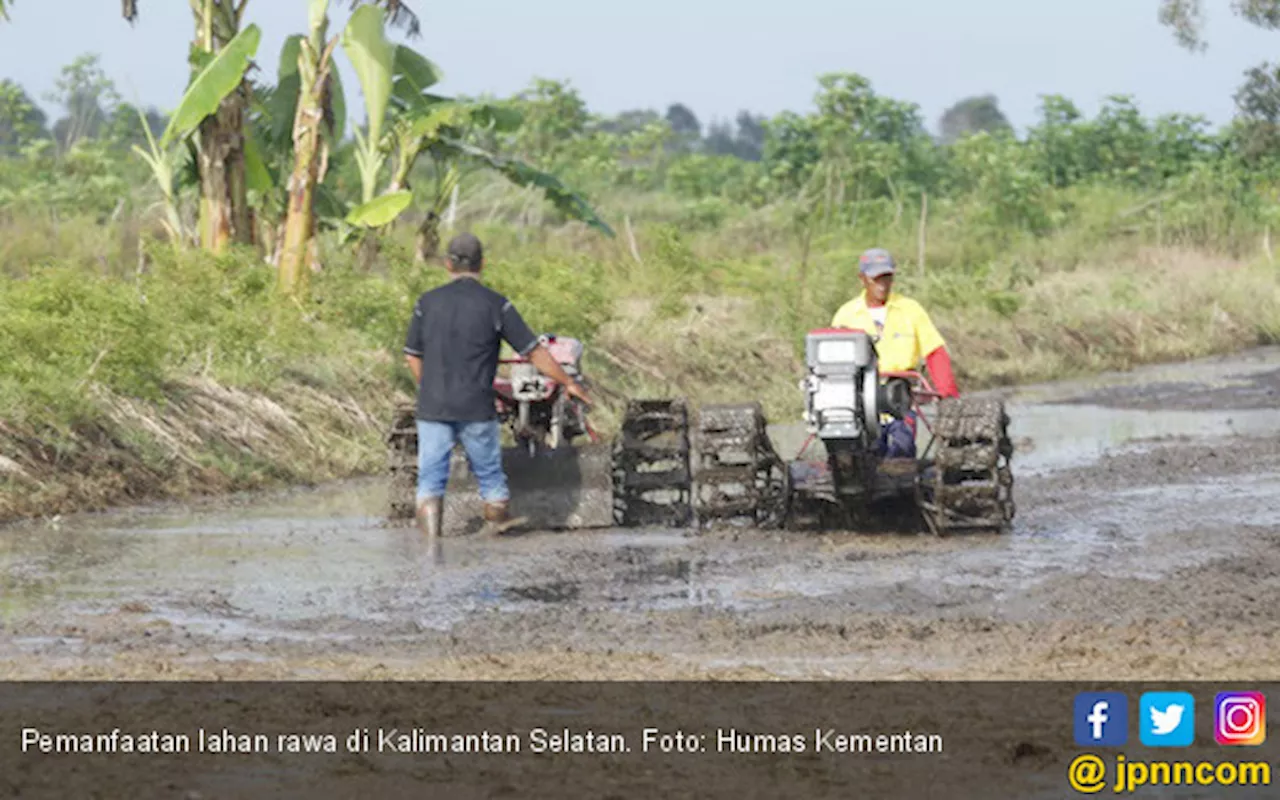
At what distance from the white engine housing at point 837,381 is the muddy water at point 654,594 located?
0.79m

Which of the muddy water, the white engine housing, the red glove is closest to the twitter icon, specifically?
the muddy water

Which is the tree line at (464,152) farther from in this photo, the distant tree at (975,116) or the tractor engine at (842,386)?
the distant tree at (975,116)

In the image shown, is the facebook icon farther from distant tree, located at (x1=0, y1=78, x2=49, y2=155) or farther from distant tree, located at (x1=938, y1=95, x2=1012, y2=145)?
distant tree, located at (x1=938, y1=95, x2=1012, y2=145)

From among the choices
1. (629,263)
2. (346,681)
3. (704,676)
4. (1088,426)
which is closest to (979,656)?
(704,676)

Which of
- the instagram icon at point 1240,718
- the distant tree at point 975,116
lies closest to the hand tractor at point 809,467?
the instagram icon at point 1240,718

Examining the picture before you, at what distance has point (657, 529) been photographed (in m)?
14.6

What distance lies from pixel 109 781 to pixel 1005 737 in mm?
2925

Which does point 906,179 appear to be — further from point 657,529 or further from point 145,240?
point 657,529

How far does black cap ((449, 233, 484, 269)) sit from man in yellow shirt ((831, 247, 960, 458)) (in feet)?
7.69

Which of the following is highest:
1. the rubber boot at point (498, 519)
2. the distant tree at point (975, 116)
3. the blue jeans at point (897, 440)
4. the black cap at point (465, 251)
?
the distant tree at point (975, 116)

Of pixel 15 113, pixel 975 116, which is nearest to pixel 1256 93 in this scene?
pixel 15 113

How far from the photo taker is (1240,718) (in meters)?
7.44

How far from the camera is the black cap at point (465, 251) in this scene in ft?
45.8
